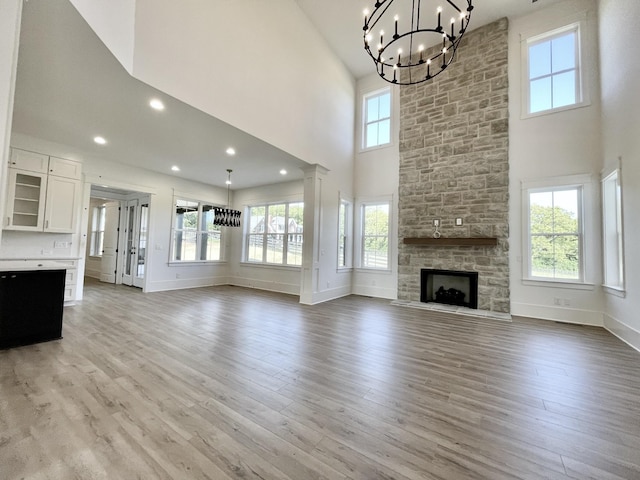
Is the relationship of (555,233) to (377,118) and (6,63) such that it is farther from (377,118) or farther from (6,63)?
(6,63)

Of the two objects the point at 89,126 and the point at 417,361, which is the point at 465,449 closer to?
the point at 417,361

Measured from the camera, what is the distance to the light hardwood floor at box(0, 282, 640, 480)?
4.95ft

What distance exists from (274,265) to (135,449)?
6.09m

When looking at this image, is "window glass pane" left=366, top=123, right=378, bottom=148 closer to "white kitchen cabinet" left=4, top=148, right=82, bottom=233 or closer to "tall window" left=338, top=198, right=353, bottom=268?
"tall window" left=338, top=198, right=353, bottom=268

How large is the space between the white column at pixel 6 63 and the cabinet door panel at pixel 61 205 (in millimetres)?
4621

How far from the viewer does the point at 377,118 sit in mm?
7312

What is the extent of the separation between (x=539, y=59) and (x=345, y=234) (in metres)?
5.43

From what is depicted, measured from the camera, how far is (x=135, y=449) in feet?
5.16

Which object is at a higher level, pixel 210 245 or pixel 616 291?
pixel 210 245

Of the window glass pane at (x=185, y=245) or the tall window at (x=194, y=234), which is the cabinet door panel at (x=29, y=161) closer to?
the tall window at (x=194, y=234)

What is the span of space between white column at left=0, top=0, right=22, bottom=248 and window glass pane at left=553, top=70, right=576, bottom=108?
7.32 meters

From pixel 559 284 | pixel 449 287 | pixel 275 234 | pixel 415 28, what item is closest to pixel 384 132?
pixel 415 28

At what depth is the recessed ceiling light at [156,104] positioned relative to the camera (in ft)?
11.3

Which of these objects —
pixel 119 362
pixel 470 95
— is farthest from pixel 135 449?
pixel 470 95
